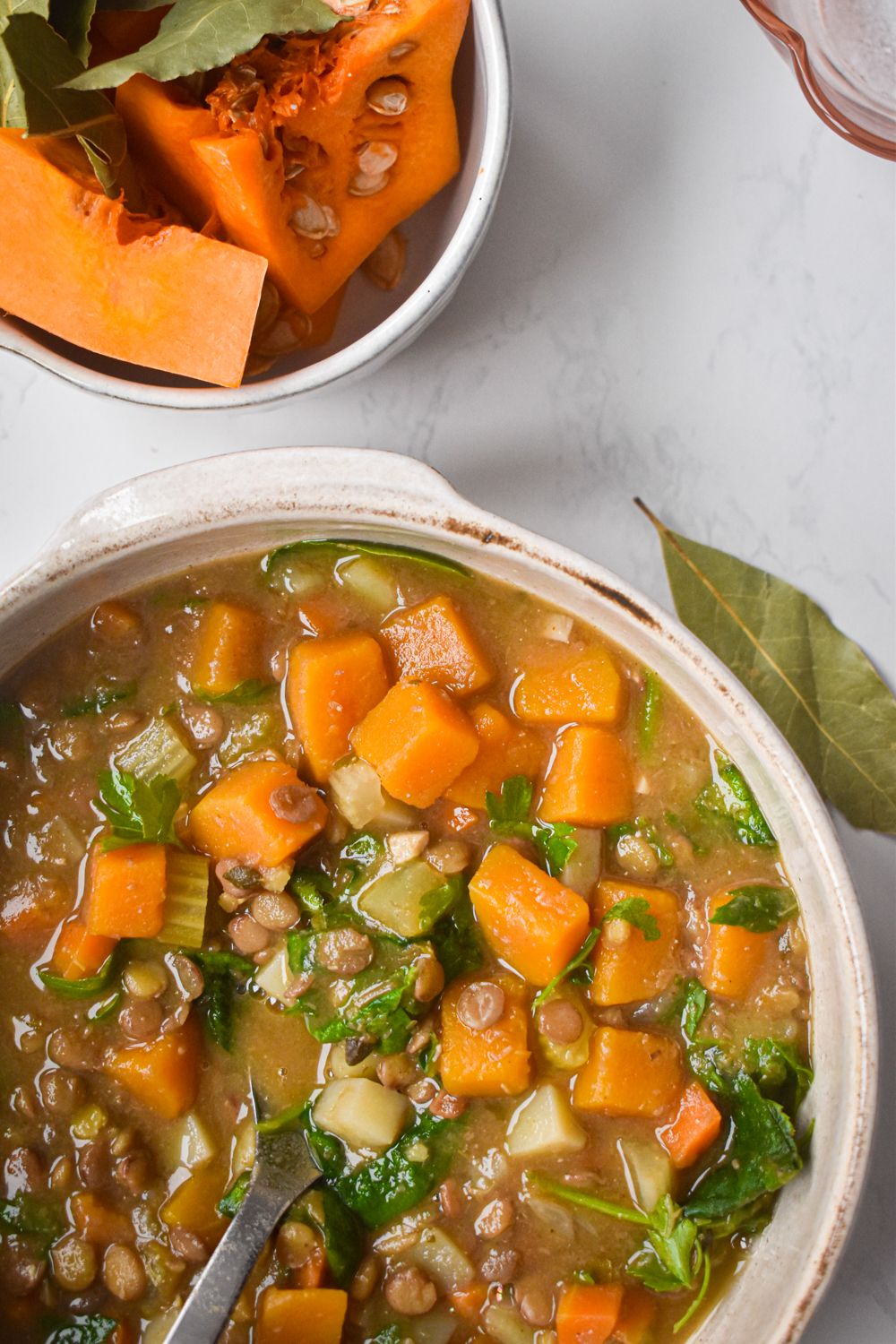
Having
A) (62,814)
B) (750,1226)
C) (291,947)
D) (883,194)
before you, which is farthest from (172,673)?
(883,194)

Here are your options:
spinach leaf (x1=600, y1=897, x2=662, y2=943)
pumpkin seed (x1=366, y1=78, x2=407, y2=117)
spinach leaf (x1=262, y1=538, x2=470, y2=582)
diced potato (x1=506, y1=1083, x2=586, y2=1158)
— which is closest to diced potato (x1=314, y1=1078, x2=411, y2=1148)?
diced potato (x1=506, y1=1083, x2=586, y2=1158)

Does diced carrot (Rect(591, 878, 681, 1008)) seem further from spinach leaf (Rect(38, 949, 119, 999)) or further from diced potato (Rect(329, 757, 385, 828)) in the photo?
spinach leaf (Rect(38, 949, 119, 999))

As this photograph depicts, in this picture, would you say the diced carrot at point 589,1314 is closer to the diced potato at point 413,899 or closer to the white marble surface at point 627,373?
the white marble surface at point 627,373

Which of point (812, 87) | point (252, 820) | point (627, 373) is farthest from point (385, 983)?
point (812, 87)

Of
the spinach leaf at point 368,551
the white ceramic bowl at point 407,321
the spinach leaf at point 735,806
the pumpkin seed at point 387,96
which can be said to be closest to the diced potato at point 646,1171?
the spinach leaf at point 735,806

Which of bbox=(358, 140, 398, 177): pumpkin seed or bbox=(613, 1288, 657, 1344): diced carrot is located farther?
bbox=(613, 1288, 657, 1344): diced carrot
